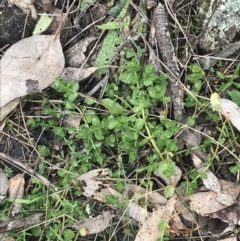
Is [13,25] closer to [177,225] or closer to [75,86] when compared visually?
[75,86]

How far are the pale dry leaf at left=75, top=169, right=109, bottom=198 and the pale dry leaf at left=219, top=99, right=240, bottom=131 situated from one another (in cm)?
66

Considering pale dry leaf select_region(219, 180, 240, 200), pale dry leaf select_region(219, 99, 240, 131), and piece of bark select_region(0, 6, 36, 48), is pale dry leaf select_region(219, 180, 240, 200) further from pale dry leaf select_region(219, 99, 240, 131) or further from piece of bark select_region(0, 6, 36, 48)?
piece of bark select_region(0, 6, 36, 48)

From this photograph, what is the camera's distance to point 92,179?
9.04 feet

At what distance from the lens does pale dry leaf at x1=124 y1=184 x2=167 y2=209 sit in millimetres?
2727

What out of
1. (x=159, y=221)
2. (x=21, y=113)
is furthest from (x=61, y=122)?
(x=159, y=221)

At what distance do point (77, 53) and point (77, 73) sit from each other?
11 cm

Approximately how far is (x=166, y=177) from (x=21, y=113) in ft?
2.67

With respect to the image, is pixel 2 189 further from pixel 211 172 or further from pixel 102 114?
pixel 211 172

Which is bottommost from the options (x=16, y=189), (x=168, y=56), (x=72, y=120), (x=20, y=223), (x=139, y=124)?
(x=20, y=223)

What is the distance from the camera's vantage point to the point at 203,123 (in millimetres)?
2754

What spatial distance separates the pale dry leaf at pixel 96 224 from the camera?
2742 millimetres

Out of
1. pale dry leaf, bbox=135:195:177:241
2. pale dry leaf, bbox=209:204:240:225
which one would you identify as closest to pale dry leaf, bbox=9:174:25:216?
pale dry leaf, bbox=135:195:177:241

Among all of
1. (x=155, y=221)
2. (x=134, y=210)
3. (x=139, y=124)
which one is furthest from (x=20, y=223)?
(x=139, y=124)

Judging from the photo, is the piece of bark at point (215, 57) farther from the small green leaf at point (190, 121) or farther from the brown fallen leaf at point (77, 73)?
the brown fallen leaf at point (77, 73)
